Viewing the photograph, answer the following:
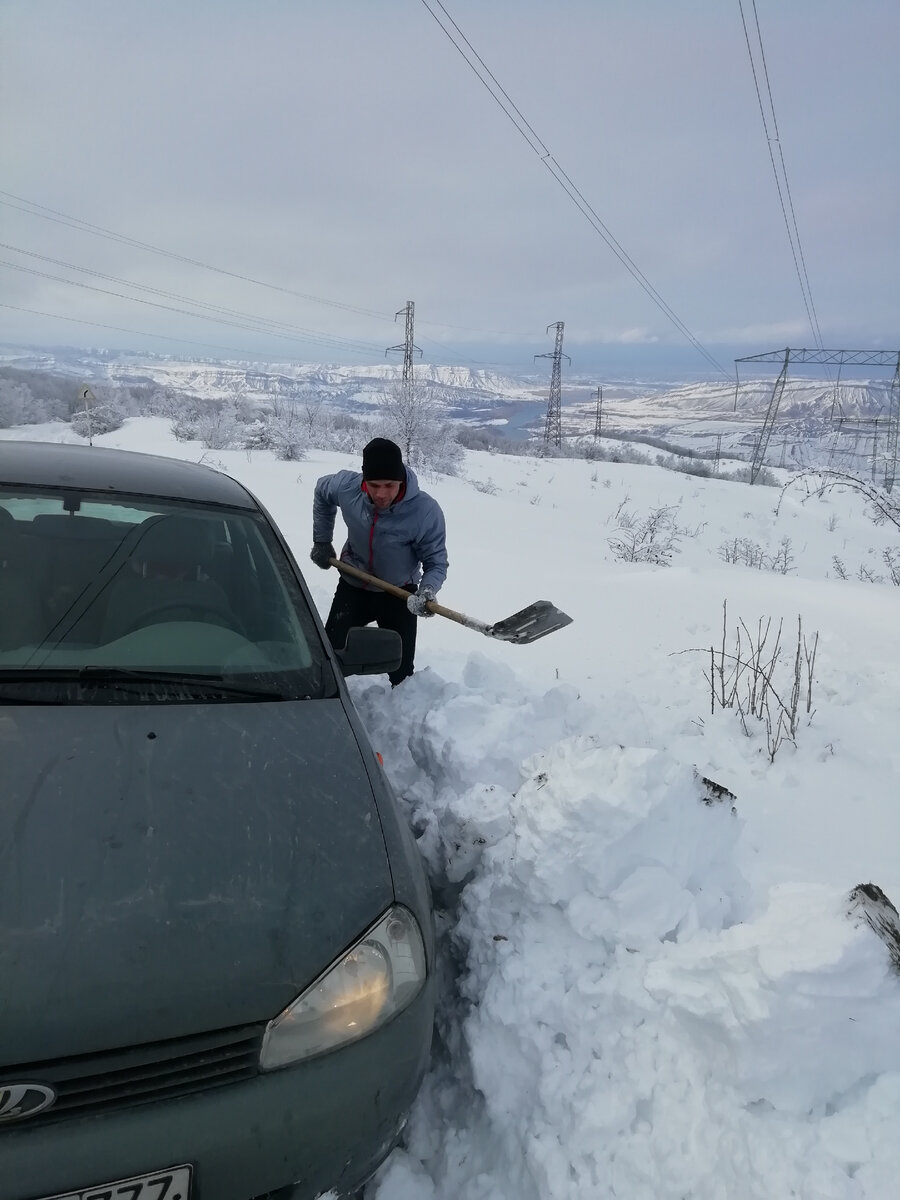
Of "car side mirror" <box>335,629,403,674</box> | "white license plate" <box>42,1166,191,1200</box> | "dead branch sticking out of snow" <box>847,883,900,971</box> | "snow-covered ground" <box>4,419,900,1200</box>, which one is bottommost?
"snow-covered ground" <box>4,419,900,1200</box>

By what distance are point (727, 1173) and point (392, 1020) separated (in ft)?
2.62

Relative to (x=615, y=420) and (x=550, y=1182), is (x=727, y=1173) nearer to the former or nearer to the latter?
(x=550, y=1182)

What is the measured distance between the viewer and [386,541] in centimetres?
378

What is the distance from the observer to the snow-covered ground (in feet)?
5.01

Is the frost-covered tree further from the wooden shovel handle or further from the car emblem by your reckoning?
the car emblem

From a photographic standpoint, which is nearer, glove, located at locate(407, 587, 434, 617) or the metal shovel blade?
glove, located at locate(407, 587, 434, 617)

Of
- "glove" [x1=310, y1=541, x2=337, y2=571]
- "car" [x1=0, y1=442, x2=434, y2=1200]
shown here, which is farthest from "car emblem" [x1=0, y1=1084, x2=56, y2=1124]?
"glove" [x1=310, y1=541, x2=337, y2=571]

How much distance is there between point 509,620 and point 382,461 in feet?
4.44

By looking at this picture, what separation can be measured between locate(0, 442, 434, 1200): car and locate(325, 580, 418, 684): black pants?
5.72ft

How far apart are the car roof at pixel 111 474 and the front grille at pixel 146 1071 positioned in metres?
1.86

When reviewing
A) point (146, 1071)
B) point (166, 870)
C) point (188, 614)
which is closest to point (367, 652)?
point (188, 614)

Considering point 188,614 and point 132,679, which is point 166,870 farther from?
point 188,614

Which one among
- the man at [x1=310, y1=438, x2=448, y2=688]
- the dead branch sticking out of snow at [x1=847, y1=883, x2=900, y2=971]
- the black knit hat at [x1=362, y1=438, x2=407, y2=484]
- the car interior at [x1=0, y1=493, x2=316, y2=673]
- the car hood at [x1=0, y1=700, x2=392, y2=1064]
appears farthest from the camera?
the man at [x1=310, y1=438, x2=448, y2=688]

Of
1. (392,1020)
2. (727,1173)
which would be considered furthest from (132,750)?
(727,1173)
